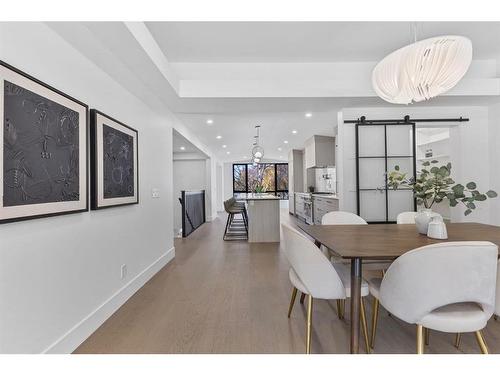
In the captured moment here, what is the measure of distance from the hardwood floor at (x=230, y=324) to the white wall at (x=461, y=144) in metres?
1.78

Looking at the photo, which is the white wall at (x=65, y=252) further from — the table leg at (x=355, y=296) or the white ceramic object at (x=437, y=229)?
the white ceramic object at (x=437, y=229)

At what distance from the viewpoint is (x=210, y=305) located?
245cm

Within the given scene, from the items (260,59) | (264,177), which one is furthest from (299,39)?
(264,177)

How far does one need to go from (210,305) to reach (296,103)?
265 centimetres

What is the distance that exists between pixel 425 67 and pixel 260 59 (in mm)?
1915

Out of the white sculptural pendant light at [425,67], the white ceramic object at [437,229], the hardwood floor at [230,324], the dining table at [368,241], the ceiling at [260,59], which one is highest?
the ceiling at [260,59]

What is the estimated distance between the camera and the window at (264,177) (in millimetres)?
13109

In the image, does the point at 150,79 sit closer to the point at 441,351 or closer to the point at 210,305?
the point at 210,305

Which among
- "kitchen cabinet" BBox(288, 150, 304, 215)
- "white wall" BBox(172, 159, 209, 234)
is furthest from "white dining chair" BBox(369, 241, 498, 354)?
"kitchen cabinet" BBox(288, 150, 304, 215)

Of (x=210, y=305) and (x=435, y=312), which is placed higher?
(x=435, y=312)

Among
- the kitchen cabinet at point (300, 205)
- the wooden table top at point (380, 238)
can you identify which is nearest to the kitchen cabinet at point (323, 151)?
the kitchen cabinet at point (300, 205)

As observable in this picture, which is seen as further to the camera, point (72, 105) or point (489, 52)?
point (489, 52)
